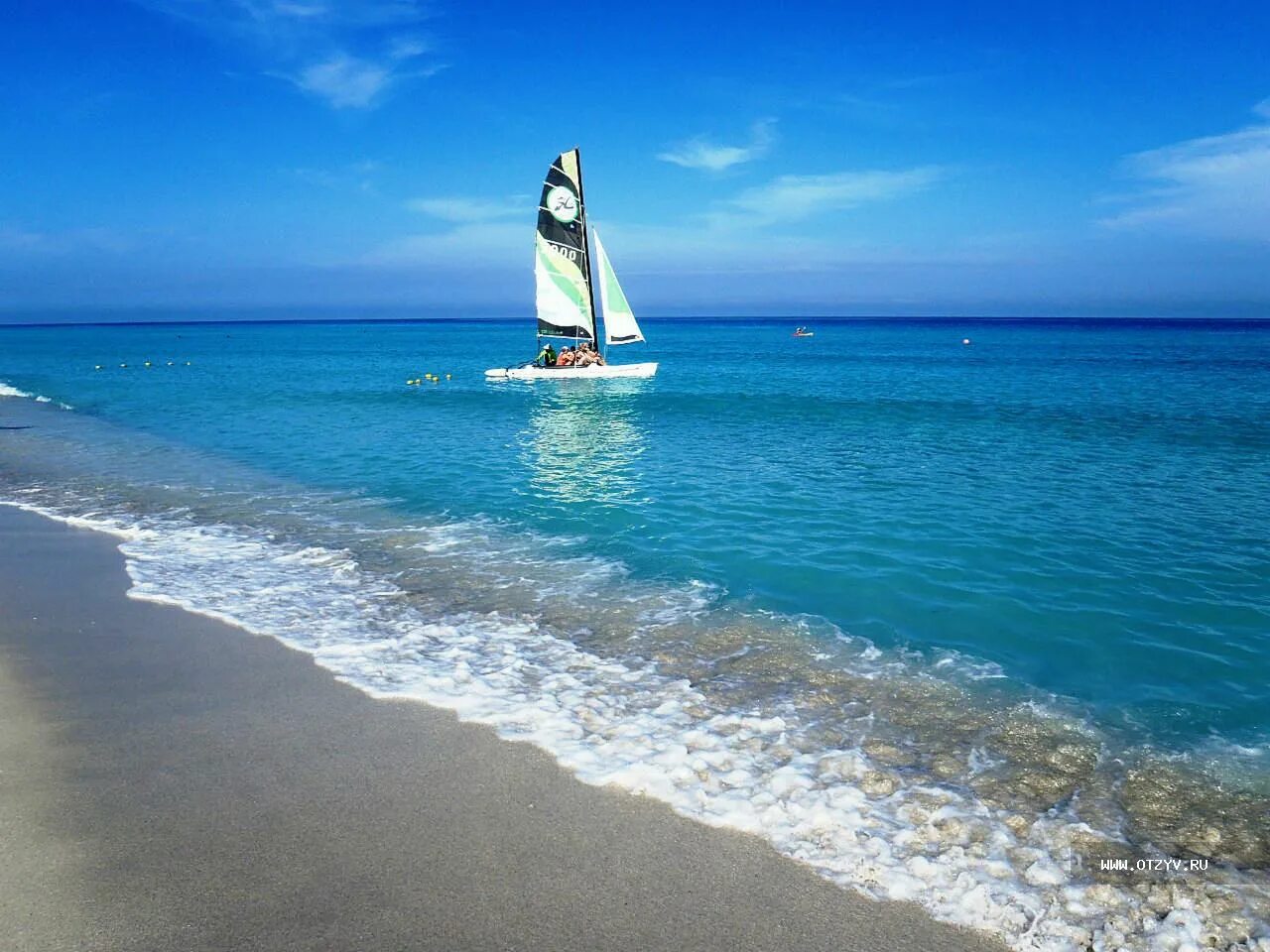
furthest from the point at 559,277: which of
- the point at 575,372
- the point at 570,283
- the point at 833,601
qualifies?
the point at 833,601

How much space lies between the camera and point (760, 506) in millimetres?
17078

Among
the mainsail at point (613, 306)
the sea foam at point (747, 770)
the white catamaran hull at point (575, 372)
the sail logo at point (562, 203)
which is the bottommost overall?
the sea foam at point (747, 770)

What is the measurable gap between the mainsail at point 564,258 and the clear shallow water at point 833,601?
61.1 ft

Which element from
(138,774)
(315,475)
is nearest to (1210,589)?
(138,774)

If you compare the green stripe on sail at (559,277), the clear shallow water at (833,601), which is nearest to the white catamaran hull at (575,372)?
the green stripe on sail at (559,277)

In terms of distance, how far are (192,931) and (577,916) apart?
2.24m

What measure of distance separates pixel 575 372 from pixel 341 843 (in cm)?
4202

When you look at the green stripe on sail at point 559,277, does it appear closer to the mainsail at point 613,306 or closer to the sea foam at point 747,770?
the mainsail at point 613,306

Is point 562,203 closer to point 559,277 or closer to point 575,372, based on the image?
point 559,277

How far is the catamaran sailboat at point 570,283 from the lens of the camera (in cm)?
4409

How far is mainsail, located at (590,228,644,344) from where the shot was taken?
46.8m

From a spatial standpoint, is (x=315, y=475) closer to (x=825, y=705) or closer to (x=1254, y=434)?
(x=825, y=705)

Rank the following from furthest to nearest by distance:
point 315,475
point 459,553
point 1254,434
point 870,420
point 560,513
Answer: point 870,420, point 1254,434, point 315,475, point 560,513, point 459,553

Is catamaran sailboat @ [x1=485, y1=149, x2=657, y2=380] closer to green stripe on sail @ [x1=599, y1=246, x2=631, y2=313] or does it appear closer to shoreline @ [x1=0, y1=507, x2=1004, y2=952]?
green stripe on sail @ [x1=599, y1=246, x2=631, y2=313]
